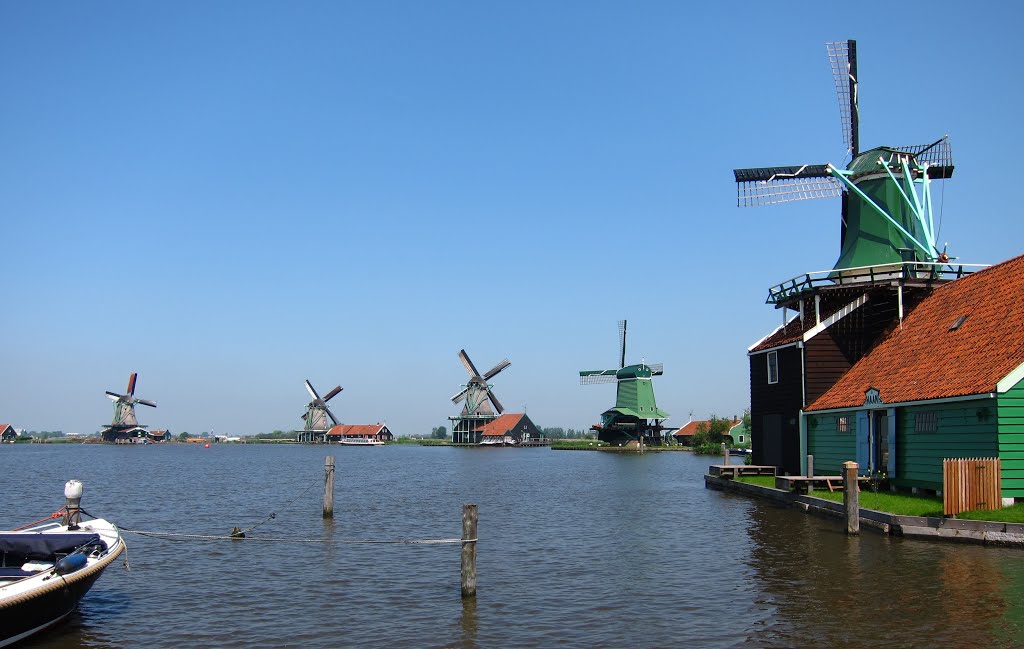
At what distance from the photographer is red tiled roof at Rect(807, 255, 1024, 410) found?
22516 mm

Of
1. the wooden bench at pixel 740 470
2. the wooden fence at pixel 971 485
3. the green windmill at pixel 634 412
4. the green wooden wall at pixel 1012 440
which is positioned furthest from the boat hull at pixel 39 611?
the green windmill at pixel 634 412

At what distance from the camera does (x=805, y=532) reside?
2331cm

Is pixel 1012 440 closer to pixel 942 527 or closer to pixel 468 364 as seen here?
pixel 942 527

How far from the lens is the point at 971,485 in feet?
65.6

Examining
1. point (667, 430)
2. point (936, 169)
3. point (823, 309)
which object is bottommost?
point (667, 430)

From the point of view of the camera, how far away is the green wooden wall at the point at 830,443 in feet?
96.0

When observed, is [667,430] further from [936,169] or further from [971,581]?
[971,581]

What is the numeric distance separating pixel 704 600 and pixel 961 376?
11980mm

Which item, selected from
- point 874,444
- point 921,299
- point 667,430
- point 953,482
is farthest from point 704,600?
point 667,430

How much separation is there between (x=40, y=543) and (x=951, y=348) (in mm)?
24890

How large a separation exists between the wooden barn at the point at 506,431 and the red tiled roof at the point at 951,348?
10178 cm

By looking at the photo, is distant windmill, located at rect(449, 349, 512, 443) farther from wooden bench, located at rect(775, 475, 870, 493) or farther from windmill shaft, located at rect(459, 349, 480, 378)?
wooden bench, located at rect(775, 475, 870, 493)

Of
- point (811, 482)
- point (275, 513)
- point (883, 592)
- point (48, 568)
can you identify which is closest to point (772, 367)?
point (811, 482)

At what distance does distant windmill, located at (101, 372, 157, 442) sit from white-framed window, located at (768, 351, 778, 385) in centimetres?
13931
